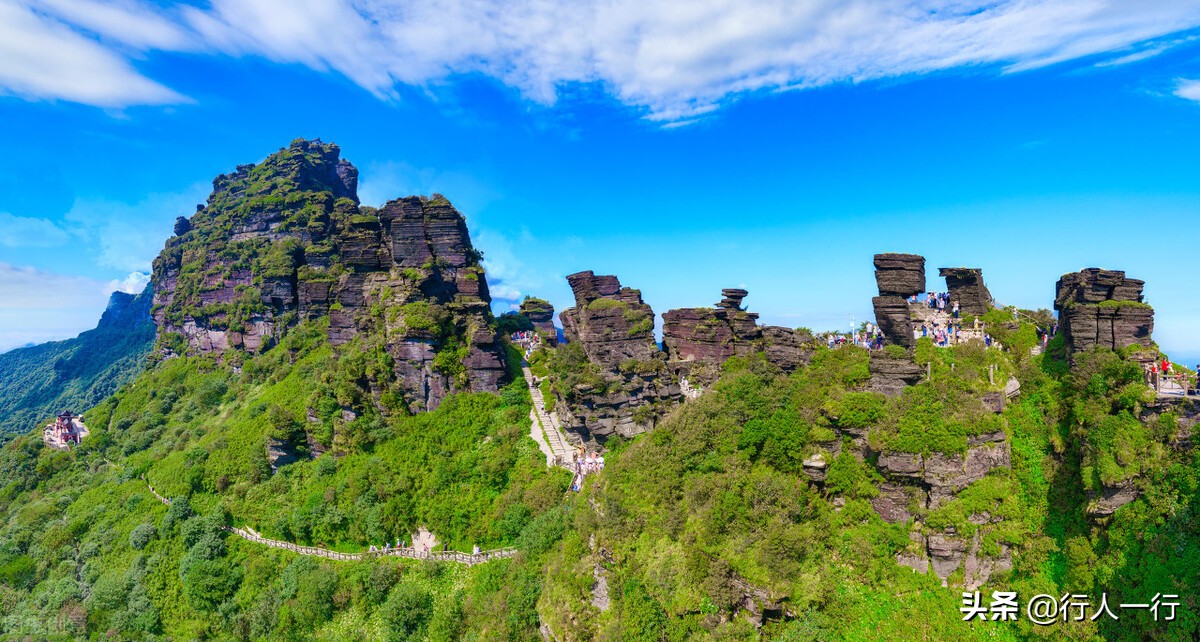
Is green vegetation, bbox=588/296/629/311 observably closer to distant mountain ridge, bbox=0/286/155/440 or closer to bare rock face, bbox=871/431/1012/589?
bare rock face, bbox=871/431/1012/589

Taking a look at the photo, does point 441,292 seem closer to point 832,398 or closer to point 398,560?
point 398,560

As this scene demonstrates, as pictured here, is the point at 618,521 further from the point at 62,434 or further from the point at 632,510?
the point at 62,434

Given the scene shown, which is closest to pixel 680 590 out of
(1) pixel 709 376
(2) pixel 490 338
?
(1) pixel 709 376

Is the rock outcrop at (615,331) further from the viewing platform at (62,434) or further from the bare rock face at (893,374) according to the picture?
the viewing platform at (62,434)

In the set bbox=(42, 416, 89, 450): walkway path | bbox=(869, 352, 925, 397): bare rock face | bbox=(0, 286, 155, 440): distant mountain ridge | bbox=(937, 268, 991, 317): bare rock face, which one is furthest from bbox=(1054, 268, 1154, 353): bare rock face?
bbox=(0, 286, 155, 440): distant mountain ridge

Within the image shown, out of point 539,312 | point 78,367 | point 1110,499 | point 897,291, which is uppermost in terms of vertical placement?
point 539,312

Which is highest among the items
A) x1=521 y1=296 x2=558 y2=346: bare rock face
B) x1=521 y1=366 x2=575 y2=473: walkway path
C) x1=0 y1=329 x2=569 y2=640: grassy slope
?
x1=521 y1=296 x2=558 y2=346: bare rock face

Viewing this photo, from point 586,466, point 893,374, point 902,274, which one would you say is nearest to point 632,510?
point 586,466
